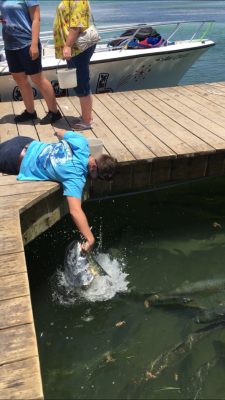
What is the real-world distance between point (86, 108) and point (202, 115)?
165 centimetres

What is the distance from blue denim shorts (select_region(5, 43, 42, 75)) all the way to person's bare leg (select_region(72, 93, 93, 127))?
23.6 inches

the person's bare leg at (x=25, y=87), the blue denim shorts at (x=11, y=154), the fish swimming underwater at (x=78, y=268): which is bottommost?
the fish swimming underwater at (x=78, y=268)

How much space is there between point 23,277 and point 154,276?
1875mm

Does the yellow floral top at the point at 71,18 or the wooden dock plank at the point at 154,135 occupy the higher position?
the yellow floral top at the point at 71,18

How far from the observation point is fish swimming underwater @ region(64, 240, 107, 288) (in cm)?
372

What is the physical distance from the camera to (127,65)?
25.2ft

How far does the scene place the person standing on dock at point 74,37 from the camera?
12.8 feet

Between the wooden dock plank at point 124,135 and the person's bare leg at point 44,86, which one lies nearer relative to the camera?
the wooden dock plank at point 124,135

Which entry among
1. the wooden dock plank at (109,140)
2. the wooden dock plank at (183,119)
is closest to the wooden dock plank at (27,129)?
the wooden dock plank at (109,140)

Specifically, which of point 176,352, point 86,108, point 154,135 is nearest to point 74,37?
point 86,108

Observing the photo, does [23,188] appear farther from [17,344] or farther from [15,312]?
[17,344]

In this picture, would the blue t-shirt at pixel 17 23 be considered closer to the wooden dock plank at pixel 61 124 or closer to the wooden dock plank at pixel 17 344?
the wooden dock plank at pixel 61 124

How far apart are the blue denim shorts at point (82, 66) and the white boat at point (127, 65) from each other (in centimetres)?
286

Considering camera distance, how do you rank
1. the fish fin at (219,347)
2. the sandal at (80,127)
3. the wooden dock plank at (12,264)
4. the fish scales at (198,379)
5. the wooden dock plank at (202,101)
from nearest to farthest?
the wooden dock plank at (12,264)
the fish scales at (198,379)
the fish fin at (219,347)
the sandal at (80,127)
the wooden dock plank at (202,101)
